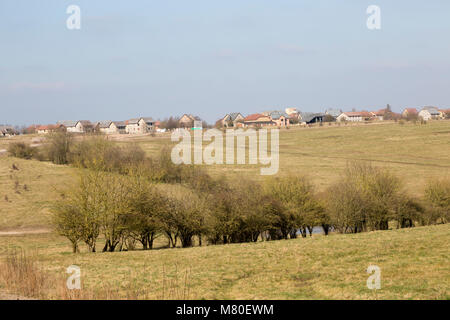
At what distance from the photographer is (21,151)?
3944 inches

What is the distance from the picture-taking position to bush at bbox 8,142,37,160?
10006cm

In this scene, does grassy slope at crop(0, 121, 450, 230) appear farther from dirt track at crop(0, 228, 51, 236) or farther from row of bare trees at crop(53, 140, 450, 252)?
row of bare trees at crop(53, 140, 450, 252)

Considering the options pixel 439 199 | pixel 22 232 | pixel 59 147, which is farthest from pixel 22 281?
pixel 59 147

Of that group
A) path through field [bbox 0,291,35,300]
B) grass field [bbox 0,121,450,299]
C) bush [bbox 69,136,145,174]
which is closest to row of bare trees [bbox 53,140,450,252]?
grass field [bbox 0,121,450,299]

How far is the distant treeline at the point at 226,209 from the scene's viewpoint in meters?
40.1

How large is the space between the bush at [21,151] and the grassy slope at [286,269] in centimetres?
6899

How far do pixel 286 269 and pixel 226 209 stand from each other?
Answer: 16.8 metres

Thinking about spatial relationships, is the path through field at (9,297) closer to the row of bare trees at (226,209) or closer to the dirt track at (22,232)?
the row of bare trees at (226,209)

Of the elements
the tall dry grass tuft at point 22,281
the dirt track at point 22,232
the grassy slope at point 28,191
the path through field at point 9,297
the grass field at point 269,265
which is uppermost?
the path through field at point 9,297

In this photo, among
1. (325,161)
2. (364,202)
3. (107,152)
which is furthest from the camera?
(325,161)

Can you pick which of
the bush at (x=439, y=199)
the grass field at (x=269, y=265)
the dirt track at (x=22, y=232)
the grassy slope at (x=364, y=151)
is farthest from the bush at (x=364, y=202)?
the dirt track at (x=22, y=232)

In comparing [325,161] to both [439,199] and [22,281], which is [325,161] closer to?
[439,199]
